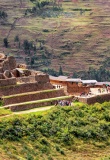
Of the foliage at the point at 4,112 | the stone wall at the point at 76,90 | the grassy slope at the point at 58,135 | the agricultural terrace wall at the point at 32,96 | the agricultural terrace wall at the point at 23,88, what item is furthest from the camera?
the stone wall at the point at 76,90

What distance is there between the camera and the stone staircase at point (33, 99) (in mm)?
38469

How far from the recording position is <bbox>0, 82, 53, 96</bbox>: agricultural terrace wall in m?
39.7

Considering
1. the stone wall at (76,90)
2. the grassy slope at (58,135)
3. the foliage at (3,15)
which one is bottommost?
the grassy slope at (58,135)

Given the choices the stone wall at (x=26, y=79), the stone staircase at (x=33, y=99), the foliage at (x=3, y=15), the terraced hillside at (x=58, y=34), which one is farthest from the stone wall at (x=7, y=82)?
the foliage at (x=3, y=15)

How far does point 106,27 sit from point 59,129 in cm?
7962

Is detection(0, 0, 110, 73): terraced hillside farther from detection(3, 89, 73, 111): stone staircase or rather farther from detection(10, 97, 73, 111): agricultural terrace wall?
detection(10, 97, 73, 111): agricultural terrace wall

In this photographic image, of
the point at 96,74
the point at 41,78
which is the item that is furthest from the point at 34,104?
the point at 96,74

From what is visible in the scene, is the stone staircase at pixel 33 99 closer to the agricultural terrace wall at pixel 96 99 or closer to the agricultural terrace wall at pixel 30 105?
the agricultural terrace wall at pixel 30 105

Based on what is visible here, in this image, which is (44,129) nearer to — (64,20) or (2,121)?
(2,121)

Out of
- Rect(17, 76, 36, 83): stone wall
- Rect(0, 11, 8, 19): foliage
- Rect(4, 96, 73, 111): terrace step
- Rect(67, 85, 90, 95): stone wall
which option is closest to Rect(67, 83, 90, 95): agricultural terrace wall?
Rect(67, 85, 90, 95): stone wall

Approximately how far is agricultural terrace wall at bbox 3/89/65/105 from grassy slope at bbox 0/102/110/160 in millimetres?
2075

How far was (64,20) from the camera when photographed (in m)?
116

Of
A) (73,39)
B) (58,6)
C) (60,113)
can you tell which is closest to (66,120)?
(60,113)

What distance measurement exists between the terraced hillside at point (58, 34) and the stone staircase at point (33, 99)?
5588cm
